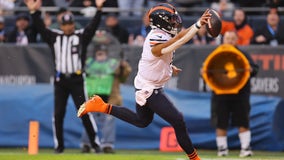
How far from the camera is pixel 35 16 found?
12680mm

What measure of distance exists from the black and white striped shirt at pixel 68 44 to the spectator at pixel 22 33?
3.93 metres

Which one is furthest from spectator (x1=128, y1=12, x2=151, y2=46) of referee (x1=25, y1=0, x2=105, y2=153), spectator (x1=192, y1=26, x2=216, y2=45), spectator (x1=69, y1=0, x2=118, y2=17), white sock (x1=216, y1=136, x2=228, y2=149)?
white sock (x1=216, y1=136, x2=228, y2=149)

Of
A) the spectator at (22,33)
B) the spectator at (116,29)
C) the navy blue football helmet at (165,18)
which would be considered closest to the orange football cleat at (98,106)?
the navy blue football helmet at (165,18)

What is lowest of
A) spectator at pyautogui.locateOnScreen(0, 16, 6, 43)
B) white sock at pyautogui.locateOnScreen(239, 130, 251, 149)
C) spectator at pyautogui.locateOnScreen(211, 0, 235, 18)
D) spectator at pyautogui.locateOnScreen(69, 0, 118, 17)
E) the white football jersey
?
white sock at pyautogui.locateOnScreen(239, 130, 251, 149)

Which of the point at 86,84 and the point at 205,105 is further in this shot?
the point at 205,105

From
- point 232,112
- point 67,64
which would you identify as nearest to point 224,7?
point 232,112

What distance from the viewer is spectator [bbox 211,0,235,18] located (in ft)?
55.0

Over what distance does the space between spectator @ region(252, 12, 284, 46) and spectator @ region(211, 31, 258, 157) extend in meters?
2.40

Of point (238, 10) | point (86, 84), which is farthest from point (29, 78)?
point (238, 10)

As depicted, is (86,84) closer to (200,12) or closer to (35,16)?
(35,16)

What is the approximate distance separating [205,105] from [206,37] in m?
2.35

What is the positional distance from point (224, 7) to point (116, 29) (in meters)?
2.31

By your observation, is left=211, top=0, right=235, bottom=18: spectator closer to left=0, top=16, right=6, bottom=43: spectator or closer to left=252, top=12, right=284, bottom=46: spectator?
left=252, top=12, right=284, bottom=46: spectator

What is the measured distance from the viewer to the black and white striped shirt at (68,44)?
1267 centimetres
